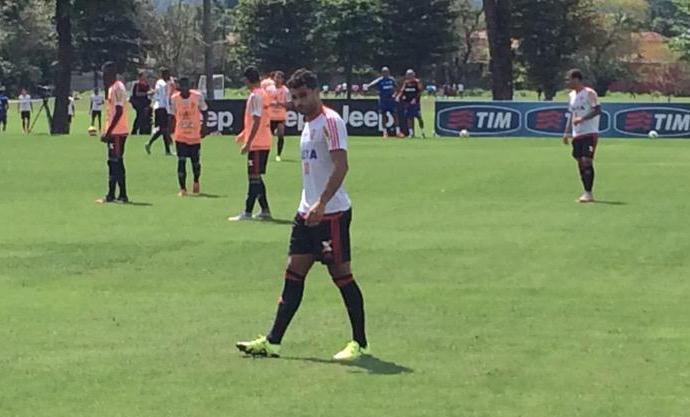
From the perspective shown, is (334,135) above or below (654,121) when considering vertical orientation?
above

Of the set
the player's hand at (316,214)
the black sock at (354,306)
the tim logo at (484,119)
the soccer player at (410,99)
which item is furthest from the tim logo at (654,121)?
the player's hand at (316,214)

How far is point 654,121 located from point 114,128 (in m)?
22.5

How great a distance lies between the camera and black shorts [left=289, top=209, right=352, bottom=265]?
30.9 feet

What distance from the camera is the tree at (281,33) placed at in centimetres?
8731

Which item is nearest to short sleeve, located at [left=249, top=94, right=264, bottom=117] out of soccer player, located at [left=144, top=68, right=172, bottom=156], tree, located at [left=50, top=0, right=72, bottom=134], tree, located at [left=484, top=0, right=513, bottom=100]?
soccer player, located at [left=144, top=68, right=172, bottom=156]

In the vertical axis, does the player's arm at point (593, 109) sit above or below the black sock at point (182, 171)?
above

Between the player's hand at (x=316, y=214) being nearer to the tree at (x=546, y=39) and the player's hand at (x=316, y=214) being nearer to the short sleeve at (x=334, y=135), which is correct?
the short sleeve at (x=334, y=135)

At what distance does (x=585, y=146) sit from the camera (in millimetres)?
21469

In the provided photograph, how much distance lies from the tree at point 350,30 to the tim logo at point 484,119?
3990cm

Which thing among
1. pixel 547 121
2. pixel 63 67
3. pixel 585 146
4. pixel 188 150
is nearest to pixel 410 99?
pixel 547 121

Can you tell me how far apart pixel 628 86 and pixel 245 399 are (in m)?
95.9

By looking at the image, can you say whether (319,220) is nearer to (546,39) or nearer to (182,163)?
(182,163)

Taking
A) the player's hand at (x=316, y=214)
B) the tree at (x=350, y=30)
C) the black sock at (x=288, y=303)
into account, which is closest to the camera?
the player's hand at (x=316, y=214)

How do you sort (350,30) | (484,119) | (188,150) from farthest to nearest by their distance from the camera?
(350,30) → (484,119) → (188,150)
